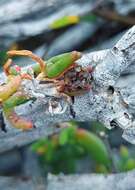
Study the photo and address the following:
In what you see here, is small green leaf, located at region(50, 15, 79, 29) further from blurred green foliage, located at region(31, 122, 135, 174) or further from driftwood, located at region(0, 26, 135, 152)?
driftwood, located at region(0, 26, 135, 152)

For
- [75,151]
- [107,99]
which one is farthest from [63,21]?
[107,99]

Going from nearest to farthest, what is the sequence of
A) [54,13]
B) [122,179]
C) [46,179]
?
[122,179], [46,179], [54,13]

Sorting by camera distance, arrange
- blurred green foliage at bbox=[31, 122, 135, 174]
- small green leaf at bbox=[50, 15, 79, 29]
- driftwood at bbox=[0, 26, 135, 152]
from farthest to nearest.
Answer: small green leaf at bbox=[50, 15, 79, 29], blurred green foliage at bbox=[31, 122, 135, 174], driftwood at bbox=[0, 26, 135, 152]

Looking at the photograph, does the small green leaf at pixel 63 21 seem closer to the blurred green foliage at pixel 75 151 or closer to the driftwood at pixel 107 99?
the blurred green foliage at pixel 75 151

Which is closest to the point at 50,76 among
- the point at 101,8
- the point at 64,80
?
the point at 64,80

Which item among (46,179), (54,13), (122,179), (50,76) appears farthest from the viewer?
(54,13)

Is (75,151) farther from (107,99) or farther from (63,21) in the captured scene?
(107,99)

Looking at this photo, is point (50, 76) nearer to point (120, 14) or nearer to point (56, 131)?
point (56, 131)

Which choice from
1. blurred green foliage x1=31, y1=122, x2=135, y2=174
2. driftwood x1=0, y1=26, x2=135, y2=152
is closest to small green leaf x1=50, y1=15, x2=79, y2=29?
blurred green foliage x1=31, y1=122, x2=135, y2=174
